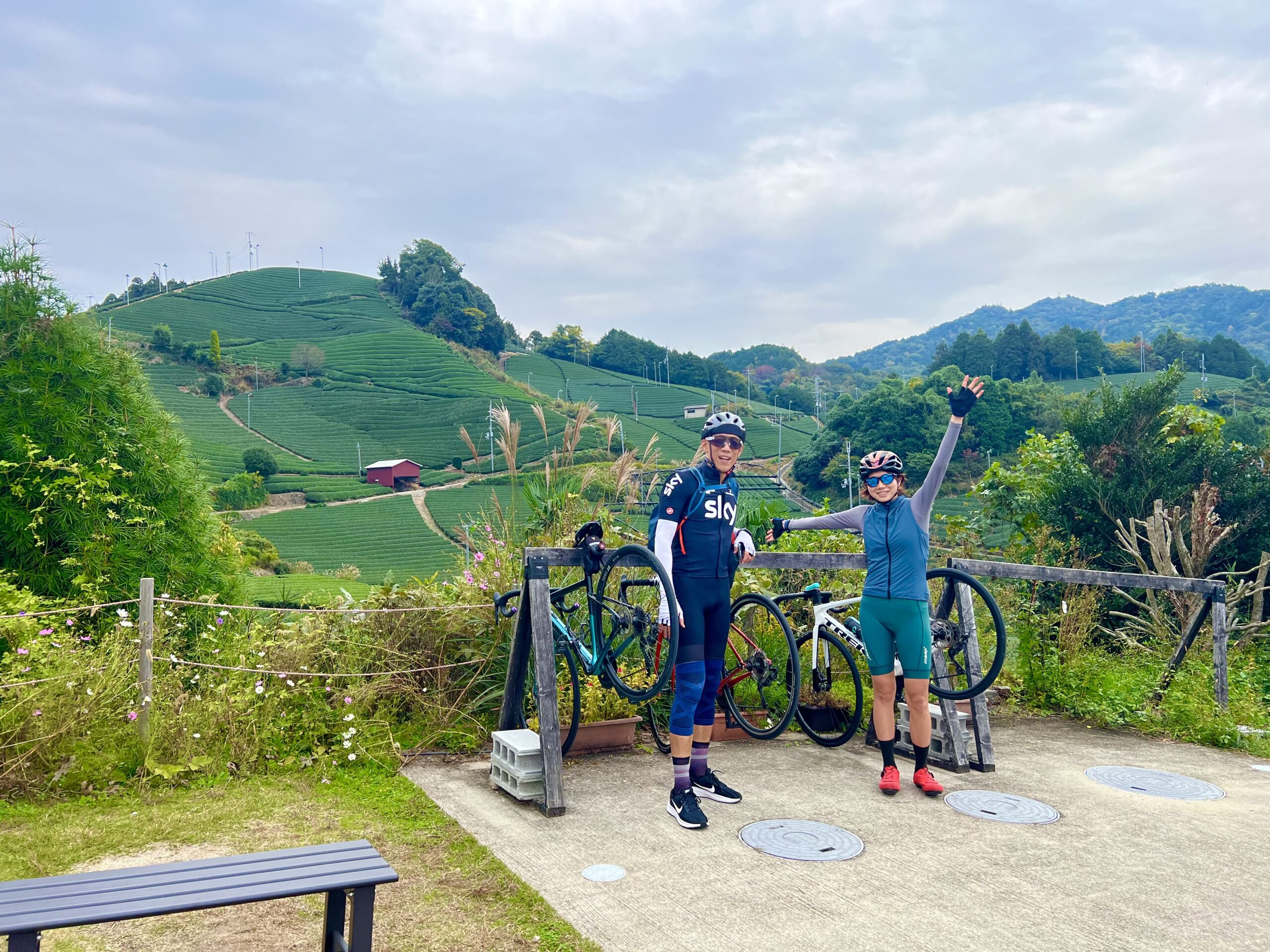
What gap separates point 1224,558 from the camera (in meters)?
9.34

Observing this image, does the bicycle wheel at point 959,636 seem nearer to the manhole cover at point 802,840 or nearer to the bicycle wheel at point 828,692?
the bicycle wheel at point 828,692

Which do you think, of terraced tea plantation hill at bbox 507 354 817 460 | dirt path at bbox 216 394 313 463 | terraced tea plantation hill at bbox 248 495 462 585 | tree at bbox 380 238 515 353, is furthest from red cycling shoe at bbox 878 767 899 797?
tree at bbox 380 238 515 353

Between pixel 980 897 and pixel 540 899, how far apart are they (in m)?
1.58

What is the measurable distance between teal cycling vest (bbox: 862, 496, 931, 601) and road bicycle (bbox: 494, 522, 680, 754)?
1.13 metres

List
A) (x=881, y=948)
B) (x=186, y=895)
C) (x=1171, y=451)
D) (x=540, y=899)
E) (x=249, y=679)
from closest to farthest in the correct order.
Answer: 1. (x=186, y=895)
2. (x=881, y=948)
3. (x=540, y=899)
4. (x=249, y=679)
5. (x=1171, y=451)

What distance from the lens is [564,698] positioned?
4883mm

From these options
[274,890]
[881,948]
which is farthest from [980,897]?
[274,890]

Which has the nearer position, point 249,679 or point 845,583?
point 249,679

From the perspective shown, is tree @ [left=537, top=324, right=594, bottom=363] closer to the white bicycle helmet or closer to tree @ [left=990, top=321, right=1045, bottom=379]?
tree @ [left=990, top=321, right=1045, bottom=379]

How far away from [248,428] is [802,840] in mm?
86698

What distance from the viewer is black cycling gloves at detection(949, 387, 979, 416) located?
4.20 meters

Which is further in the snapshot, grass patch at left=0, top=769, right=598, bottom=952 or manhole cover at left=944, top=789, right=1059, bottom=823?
manhole cover at left=944, top=789, right=1059, bottom=823

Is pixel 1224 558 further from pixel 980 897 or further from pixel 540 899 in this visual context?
pixel 540 899

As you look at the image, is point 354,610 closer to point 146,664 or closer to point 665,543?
point 146,664
